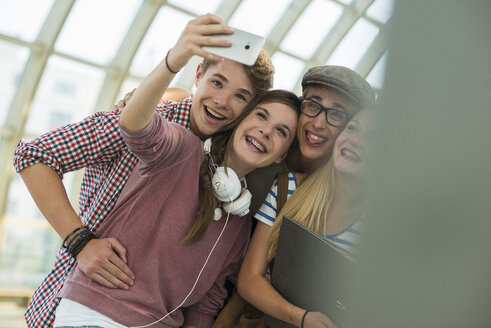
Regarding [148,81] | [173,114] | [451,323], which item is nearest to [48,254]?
[173,114]

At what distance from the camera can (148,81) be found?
4.34 ft

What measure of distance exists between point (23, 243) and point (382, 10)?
11.3m

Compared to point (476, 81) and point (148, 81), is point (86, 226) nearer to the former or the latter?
point (148, 81)

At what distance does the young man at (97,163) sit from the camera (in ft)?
5.34

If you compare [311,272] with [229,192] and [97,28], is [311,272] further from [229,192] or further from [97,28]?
[97,28]

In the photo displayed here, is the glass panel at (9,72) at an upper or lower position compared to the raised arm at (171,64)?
lower

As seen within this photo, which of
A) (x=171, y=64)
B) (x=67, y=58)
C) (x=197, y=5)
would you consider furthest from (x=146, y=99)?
(x=67, y=58)

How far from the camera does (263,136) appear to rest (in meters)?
1.81

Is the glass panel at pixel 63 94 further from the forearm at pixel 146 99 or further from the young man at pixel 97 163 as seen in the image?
the forearm at pixel 146 99

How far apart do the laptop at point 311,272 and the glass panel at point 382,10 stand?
18 cm

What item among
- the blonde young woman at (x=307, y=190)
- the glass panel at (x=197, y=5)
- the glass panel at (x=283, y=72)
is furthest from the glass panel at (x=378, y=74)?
the glass panel at (x=197, y=5)

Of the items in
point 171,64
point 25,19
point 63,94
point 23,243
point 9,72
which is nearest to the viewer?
point 171,64

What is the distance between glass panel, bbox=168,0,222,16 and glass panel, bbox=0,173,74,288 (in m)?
4.63

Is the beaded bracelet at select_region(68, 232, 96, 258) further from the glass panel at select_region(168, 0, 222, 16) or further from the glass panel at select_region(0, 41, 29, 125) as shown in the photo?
the glass panel at select_region(0, 41, 29, 125)
